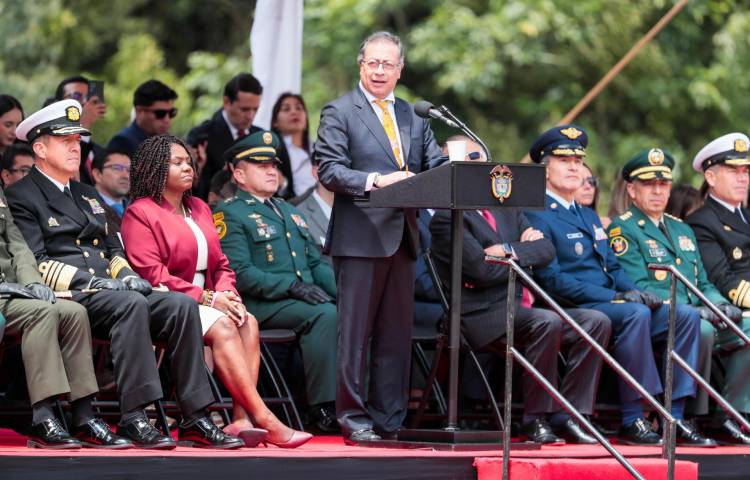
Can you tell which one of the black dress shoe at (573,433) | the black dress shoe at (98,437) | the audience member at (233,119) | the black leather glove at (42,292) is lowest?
the black dress shoe at (573,433)

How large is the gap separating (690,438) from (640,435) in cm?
31

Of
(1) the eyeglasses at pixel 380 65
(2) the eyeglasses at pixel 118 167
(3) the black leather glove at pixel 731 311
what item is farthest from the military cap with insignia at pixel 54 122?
(3) the black leather glove at pixel 731 311

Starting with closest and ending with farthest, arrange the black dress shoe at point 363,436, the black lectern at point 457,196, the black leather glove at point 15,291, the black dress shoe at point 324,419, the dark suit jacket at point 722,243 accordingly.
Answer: the black leather glove at point 15,291
the black lectern at point 457,196
the black dress shoe at point 363,436
the black dress shoe at point 324,419
the dark suit jacket at point 722,243

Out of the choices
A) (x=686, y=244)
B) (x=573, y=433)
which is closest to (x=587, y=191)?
(x=686, y=244)

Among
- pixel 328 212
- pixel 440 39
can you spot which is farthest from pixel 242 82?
pixel 440 39

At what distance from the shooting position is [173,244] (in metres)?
7.84

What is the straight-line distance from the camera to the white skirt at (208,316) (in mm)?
7473

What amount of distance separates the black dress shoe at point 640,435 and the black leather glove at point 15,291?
368 centimetres

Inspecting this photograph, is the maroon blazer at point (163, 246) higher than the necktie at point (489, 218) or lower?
lower

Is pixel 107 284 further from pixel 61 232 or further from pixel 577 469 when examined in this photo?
pixel 577 469

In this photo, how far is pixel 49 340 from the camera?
270 inches

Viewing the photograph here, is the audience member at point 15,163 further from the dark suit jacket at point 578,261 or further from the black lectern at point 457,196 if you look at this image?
the dark suit jacket at point 578,261

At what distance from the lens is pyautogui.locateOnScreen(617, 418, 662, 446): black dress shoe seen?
864cm

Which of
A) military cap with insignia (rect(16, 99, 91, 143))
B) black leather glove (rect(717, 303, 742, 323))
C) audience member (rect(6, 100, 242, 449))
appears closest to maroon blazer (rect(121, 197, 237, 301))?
audience member (rect(6, 100, 242, 449))
